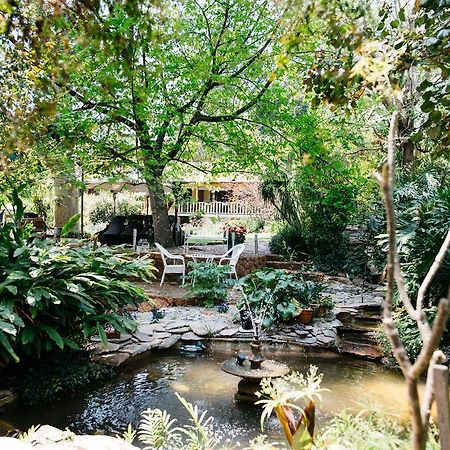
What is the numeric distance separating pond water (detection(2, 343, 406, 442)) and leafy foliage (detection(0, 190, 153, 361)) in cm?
56

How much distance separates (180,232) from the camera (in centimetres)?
1255

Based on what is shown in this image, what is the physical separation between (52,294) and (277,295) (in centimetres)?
341

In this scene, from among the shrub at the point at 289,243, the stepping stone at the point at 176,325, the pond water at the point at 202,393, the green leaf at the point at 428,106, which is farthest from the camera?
the shrub at the point at 289,243

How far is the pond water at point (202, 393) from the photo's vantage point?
3.86 m

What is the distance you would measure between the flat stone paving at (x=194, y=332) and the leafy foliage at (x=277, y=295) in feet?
0.63

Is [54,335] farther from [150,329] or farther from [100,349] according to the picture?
[150,329]

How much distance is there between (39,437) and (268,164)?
26.0 feet

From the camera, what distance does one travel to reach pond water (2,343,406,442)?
152 inches

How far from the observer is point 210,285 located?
7793 mm

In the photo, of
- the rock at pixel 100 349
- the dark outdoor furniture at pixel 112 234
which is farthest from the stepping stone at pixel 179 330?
the dark outdoor furniture at pixel 112 234

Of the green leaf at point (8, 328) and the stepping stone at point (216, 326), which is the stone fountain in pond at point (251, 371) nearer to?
the stepping stone at point (216, 326)

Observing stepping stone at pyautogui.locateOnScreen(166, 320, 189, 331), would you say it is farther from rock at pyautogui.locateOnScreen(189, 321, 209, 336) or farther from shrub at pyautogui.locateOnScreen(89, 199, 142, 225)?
shrub at pyautogui.locateOnScreen(89, 199, 142, 225)

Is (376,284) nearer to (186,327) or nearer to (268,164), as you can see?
(268,164)

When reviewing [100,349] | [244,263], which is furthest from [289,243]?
[100,349]
